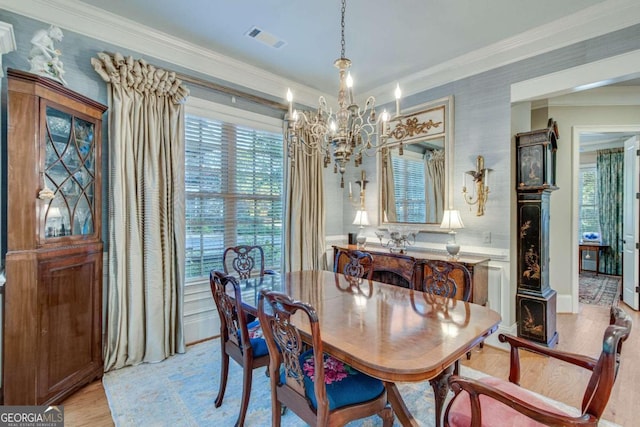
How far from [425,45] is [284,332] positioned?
2996mm

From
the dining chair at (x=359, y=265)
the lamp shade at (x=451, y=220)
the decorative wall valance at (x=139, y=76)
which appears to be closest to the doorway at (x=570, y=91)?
the lamp shade at (x=451, y=220)

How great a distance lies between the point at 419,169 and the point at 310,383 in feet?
9.64

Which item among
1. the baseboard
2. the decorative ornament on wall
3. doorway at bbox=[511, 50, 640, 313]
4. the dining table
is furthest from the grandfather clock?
the decorative ornament on wall

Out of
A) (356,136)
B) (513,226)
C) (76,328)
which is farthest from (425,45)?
(76,328)

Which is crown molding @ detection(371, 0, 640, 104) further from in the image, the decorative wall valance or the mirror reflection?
the decorative wall valance

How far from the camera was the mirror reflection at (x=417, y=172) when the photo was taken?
3562 mm

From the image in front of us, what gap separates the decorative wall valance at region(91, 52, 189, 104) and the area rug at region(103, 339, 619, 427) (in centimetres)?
245

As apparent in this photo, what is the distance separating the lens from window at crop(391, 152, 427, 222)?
3736mm

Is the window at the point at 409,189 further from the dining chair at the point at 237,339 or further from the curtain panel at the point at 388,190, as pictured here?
the dining chair at the point at 237,339

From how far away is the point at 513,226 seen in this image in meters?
3.10

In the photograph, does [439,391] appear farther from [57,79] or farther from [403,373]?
[57,79]

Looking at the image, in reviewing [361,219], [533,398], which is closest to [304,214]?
[361,219]

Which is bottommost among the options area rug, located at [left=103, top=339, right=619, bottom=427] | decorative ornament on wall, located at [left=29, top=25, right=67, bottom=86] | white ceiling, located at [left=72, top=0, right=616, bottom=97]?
area rug, located at [left=103, top=339, right=619, bottom=427]

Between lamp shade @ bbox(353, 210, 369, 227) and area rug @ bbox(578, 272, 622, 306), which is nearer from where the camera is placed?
lamp shade @ bbox(353, 210, 369, 227)
